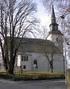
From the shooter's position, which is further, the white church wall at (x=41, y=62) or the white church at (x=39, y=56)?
the white church wall at (x=41, y=62)

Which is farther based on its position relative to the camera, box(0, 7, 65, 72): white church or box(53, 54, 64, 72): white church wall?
box(53, 54, 64, 72): white church wall

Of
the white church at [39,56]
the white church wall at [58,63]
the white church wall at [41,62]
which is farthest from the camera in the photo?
the white church wall at [58,63]

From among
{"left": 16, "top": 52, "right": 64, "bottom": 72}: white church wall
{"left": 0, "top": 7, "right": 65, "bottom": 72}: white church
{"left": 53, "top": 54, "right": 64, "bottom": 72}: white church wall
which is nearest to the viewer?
{"left": 0, "top": 7, "right": 65, "bottom": 72}: white church

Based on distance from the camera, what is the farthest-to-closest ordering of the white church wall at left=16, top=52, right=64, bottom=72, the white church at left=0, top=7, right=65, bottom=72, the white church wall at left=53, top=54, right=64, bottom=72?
1. the white church wall at left=53, top=54, right=64, bottom=72
2. the white church wall at left=16, top=52, right=64, bottom=72
3. the white church at left=0, top=7, right=65, bottom=72

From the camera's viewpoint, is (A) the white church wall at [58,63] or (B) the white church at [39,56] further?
(A) the white church wall at [58,63]

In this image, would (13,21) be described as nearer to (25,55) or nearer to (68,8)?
(68,8)

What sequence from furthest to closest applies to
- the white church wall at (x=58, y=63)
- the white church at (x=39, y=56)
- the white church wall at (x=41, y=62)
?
the white church wall at (x=58, y=63) < the white church wall at (x=41, y=62) < the white church at (x=39, y=56)

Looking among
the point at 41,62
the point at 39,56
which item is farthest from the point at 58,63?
the point at 39,56

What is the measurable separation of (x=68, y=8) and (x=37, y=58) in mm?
75400

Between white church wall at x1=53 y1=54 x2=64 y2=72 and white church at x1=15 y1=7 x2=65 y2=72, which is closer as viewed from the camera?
white church at x1=15 y1=7 x2=65 y2=72

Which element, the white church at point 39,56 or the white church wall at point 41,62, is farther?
the white church wall at point 41,62

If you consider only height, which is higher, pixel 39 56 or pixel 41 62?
pixel 39 56

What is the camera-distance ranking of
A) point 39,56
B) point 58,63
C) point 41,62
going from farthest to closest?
1. point 58,63
2. point 39,56
3. point 41,62

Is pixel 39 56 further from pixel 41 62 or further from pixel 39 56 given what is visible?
pixel 41 62
